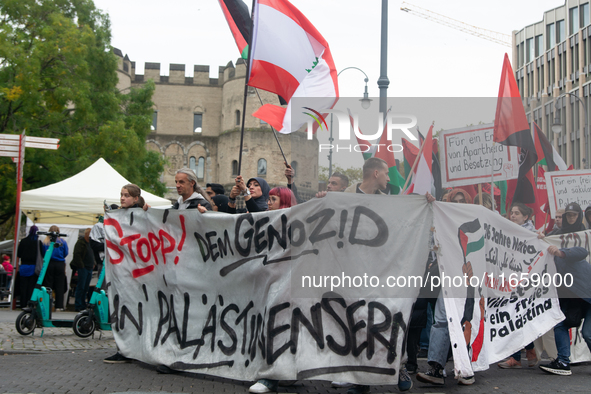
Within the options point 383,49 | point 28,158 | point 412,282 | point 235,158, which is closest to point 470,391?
point 412,282

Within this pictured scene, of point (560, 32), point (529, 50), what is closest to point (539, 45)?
→ point (529, 50)

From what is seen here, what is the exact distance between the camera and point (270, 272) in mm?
5523

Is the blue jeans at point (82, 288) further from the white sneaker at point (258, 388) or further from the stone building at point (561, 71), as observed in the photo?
the stone building at point (561, 71)

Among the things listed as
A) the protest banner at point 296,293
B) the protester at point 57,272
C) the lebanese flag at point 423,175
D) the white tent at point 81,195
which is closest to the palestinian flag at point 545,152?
the lebanese flag at point 423,175

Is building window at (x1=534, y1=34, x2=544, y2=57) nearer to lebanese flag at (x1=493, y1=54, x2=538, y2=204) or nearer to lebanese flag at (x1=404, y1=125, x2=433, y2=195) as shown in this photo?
lebanese flag at (x1=493, y1=54, x2=538, y2=204)

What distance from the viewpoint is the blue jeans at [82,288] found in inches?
482

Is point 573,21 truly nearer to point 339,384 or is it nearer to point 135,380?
point 339,384

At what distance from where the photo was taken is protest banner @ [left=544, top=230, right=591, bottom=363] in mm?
7391

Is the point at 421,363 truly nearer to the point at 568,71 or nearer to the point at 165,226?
the point at 165,226

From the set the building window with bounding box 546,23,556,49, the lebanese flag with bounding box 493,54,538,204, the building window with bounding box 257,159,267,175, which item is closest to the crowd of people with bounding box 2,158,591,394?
the lebanese flag with bounding box 493,54,538,204

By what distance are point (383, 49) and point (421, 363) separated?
811cm

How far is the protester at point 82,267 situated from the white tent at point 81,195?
79cm

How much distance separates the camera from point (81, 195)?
1320 cm

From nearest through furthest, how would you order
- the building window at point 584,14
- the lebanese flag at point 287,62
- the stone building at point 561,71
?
the lebanese flag at point 287,62 < the building window at point 584,14 < the stone building at point 561,71
